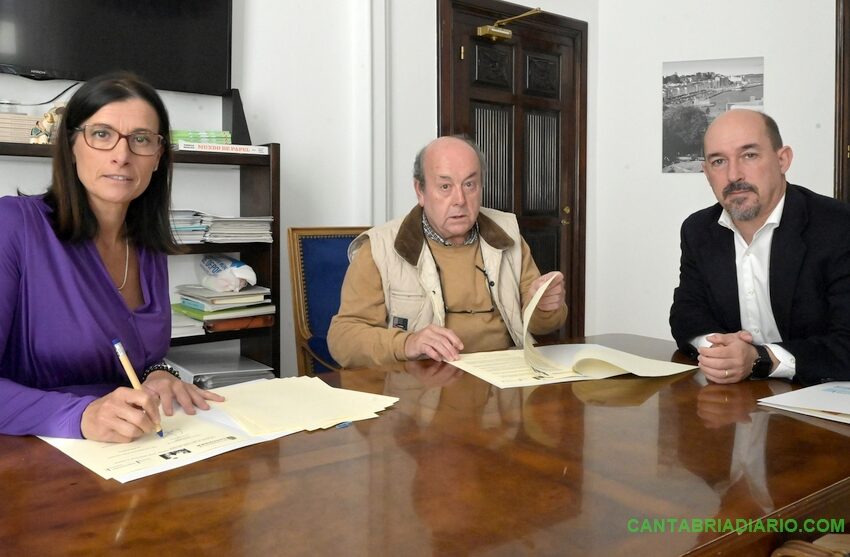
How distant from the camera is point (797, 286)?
174 centimetres

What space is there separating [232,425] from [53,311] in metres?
0.50

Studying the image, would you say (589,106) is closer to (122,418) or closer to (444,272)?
(444,272)

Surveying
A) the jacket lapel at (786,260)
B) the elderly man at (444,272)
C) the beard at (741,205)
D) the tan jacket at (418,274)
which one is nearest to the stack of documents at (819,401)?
the jacket lapel at (786,260)

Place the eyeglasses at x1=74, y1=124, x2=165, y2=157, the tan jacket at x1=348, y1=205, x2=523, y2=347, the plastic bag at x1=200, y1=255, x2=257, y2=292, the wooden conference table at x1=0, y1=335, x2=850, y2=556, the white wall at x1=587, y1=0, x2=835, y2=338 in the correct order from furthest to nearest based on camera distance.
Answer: the white wall at x1=587, y1=0, x2=835, y2=338
the plastic bag at x1=200, y1=255, x2=257, y2=292
the tan jacket at x1=348, y1=205, x2=523, y2=347
the eyeglasses at x1=74, y1=124, x2=165, y2=157
the wooden conference table at x1=0, y1=335, x2=850, y2=556

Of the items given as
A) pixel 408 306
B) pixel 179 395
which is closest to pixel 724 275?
pixel 408 306

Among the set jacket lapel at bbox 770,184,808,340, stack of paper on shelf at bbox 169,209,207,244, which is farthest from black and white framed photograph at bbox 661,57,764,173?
stack of paper on shelf at bbox 169,209,207,244

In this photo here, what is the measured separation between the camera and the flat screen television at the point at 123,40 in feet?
8.64

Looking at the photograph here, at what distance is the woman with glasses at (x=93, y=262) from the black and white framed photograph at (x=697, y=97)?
11.9 feet

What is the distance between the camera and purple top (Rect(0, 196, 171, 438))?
134cm

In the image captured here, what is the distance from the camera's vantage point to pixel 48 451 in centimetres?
102

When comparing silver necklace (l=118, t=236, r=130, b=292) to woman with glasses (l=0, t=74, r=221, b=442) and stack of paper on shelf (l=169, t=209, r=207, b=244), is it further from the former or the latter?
stack of paper on shelf (l=169, t=209, r=207, b=244)

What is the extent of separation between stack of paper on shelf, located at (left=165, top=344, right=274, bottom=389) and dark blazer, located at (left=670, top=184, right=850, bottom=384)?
66.2 inches

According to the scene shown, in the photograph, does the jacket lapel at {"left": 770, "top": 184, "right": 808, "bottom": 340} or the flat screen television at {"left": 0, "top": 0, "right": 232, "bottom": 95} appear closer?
the jacket lapel at {"left": 770, "top": 184, "right": 808, "bottom": 340}

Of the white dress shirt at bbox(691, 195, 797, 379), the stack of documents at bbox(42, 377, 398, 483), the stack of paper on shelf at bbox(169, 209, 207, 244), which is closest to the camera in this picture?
the stack of documents at bbox(42, 377, 398, 483)
